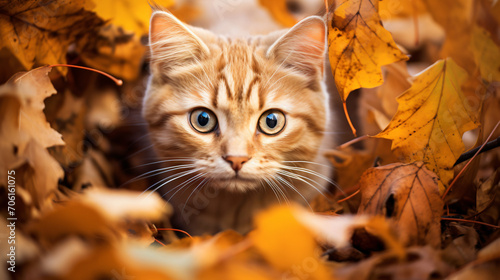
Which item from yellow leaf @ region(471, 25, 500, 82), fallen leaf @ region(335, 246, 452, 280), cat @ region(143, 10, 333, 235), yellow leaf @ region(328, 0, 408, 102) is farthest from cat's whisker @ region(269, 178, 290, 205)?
yellow leaf @ region(471, 25, 500, 82)

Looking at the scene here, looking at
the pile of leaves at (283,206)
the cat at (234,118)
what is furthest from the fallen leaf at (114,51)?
the cat at (234,118)

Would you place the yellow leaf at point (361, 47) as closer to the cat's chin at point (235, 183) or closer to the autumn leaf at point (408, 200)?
the autumn leaf at point (408, 200)

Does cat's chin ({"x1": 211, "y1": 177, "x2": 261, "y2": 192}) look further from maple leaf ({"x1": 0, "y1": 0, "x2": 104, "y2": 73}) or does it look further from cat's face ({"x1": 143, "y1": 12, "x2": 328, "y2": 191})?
maple leaf ({"x1": 0, "y1": 0, "x2": 104, "y2": 73})

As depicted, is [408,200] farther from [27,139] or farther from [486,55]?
[27,139]

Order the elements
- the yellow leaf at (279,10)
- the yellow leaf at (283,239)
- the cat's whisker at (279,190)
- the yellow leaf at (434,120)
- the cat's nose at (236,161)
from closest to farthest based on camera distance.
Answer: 1. the yellow leaf at (283,239)
2. the yellow leaf at (434,120)
3. the cat's nose at (236,161)
4. the cat's whisker at (279,190)
5. the yellow leaf at (279,10)

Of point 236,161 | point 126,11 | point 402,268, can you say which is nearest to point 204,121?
point 236,161

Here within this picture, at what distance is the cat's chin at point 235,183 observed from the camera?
1121mm

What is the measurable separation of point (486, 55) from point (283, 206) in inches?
36.7

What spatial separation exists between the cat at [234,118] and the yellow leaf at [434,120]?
33 centimetres

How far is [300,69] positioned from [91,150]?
96 cm

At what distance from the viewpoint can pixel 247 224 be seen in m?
1.26

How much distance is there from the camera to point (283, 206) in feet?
2.06

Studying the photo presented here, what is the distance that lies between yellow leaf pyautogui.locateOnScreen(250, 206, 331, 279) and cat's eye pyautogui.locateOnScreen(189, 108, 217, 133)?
64 cm

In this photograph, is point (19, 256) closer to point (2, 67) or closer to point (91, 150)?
point (2, 67)
